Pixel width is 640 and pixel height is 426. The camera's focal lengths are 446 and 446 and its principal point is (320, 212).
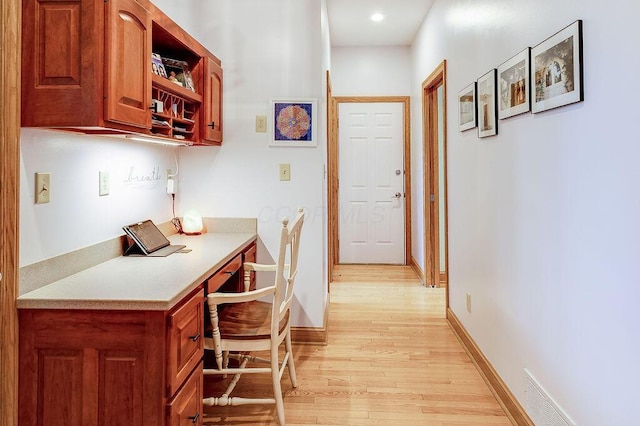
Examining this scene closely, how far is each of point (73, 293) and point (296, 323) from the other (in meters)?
1.77

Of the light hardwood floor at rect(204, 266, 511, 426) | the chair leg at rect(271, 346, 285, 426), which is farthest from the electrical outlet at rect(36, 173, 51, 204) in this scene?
the light hardwood floor at rect(204, 266, 511, 426)

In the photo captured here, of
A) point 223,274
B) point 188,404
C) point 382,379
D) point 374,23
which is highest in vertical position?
point 374,23

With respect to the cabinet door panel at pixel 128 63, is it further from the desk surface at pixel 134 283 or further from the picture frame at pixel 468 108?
the picture frame at pixel 468 108

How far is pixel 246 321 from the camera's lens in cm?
217

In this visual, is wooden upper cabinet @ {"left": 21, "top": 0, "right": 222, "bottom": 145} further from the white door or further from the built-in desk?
the white door

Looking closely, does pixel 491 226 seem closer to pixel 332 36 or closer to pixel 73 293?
pixel 73 293

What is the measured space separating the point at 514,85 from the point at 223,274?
165cm

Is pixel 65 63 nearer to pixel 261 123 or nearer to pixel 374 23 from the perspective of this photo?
pixel 261 123

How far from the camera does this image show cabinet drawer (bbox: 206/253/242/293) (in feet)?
6.48

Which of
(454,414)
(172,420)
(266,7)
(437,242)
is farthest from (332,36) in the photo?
(172,420)

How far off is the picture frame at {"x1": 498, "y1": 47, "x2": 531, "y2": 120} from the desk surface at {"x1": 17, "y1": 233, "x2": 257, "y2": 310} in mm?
1547

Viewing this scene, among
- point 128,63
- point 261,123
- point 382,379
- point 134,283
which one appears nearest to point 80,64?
point 128,63

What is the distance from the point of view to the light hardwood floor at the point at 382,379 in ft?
7.11

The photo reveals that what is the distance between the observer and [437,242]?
4578 mm
